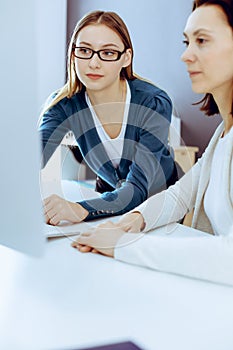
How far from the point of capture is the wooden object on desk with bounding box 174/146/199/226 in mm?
619

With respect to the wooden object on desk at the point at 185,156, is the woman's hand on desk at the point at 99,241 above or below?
below

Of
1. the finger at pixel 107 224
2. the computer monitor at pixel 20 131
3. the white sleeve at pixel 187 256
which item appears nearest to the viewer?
the computer monitor at pixel 20 131

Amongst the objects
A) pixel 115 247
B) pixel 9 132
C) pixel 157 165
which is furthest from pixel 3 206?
pixel 157 165

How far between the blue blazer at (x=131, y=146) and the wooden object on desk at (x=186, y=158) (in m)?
0.01

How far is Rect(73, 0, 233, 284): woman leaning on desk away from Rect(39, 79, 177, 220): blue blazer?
0.08ft

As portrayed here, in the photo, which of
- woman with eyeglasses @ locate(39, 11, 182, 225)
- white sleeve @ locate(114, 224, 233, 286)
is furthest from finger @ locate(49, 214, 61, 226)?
white sleeve @ locate(114, 224, 233, 286)

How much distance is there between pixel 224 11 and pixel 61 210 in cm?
30

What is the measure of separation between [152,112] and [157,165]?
68mm

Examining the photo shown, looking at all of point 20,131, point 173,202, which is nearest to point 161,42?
point 173,202

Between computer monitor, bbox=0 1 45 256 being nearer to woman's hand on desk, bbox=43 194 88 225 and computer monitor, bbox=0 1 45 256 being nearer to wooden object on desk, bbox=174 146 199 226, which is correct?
woman's hand on desk, bbox=43 194 88 225

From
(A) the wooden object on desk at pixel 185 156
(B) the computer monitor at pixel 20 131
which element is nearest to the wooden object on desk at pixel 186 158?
(A) the wooden object on desk at pixel 185 156

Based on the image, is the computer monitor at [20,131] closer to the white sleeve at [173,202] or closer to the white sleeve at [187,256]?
the white sleeve at [187,256]

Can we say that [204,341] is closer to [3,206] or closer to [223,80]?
[3,206]

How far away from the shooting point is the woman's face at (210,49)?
20.7 inches
